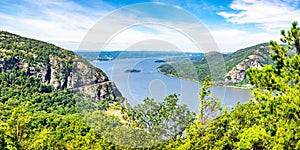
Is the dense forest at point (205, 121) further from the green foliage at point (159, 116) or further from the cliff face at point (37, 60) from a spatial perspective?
the cliff face at point (37, 60)

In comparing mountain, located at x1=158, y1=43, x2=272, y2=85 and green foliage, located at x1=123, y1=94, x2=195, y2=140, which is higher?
mountain, located at x1=158, y1=43, x2=272, y2=85

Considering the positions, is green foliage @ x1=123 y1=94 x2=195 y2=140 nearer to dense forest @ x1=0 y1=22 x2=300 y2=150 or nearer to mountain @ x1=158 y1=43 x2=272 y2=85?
dense forest @ x1=0 y1=22 x2=300 y2=150

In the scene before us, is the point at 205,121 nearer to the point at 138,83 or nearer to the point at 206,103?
the point at 206,103

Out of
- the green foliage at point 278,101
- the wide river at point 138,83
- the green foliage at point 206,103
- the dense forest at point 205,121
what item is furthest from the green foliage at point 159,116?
the green foliage at point 278,101

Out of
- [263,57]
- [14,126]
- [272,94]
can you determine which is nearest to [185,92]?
[272,94]

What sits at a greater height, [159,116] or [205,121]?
[159,116]

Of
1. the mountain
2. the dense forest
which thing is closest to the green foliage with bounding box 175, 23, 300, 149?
the dense forest

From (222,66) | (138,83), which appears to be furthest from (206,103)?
(138,83)

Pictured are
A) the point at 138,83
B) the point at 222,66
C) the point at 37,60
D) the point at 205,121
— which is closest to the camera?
the point at 138,83

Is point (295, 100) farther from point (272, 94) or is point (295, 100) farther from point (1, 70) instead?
point (1, 70)
